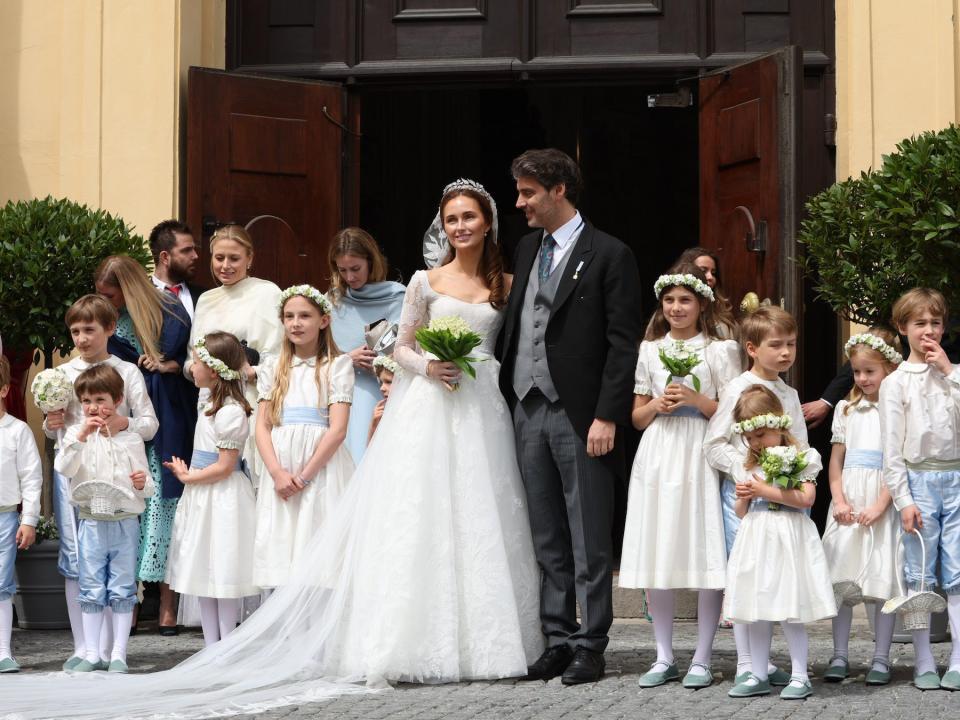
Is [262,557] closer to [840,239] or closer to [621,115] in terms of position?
[840,239]

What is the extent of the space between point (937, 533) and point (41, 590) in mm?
4606

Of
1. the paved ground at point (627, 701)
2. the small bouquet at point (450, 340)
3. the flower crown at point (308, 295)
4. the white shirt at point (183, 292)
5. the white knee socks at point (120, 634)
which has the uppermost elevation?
the white shirt at point (183, 292)

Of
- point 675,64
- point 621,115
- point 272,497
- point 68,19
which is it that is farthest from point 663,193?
point 272,497

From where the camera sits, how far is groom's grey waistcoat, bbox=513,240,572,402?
21.9 feet

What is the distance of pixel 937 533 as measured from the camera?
21.6 feet

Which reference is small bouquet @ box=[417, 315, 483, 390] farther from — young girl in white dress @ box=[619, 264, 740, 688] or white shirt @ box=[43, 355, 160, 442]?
white shirt @ box=[43, 355, 160, 442]

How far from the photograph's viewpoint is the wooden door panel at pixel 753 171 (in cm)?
911

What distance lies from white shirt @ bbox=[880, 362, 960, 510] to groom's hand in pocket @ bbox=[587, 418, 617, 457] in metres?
1.12

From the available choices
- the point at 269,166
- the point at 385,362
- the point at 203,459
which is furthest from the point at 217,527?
the point at 269,166

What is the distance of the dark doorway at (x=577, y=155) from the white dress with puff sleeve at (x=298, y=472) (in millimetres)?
7331

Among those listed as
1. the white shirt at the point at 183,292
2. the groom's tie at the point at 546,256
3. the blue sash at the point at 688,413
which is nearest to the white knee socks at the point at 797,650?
the blue sash at the point at 688,413

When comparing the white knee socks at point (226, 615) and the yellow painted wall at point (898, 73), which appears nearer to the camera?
the white knee socks at point (226, 615)

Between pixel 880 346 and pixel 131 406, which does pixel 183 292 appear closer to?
pixel 131 406

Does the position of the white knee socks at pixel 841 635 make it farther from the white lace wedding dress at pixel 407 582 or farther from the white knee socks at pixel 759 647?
the white lace wedding dress at pixel 407 582
